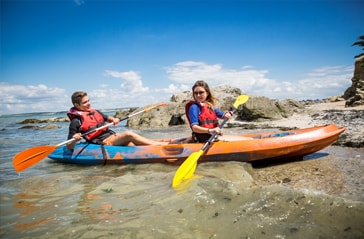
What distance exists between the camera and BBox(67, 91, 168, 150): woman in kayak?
4.46 metres

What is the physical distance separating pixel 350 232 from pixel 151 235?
1.36m

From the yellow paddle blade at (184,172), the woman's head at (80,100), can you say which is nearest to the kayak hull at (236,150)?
the yellow paddle blade at (184,172)

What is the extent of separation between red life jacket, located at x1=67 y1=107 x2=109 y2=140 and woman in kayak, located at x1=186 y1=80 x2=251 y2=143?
6.06 feet

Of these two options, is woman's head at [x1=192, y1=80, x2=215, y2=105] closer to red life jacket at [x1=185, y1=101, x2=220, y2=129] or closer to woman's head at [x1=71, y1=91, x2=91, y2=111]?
red life jacket at [x1=185, y1=101, x2=220, y2=129]

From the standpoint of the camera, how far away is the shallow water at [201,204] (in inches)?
69.1

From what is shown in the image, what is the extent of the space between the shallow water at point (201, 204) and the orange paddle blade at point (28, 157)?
0.80 ft

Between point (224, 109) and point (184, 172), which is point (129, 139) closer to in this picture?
point (184, 172)

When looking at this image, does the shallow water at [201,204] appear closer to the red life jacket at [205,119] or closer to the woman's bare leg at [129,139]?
the red life jacket at [205,119]

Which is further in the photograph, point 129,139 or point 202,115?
point 129,139

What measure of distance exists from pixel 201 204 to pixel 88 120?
3.19 meters

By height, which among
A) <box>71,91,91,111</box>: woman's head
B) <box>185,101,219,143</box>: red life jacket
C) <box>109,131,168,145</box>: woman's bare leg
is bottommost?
<box>109,131,168,145</box>: woman's bare leg

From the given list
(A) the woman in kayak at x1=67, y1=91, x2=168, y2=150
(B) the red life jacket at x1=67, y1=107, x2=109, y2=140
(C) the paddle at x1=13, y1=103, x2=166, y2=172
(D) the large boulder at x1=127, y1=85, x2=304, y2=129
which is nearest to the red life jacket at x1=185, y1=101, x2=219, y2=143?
(A) the woman in kayak at x1=67, y1=91, x2=168, y2=150

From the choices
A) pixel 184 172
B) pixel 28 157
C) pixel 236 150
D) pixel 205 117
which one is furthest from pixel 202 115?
pixel 28 157

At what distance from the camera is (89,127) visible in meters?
4.56
